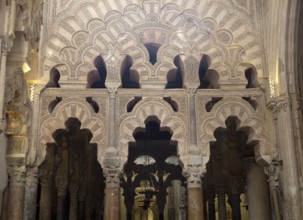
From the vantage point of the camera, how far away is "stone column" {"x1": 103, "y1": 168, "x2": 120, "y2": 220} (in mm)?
9445

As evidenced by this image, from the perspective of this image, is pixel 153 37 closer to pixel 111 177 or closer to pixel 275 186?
pixel 111 177

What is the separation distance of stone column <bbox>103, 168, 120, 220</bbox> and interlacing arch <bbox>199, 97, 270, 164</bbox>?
191 centimetres

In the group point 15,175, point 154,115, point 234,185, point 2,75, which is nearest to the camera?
point 2,75

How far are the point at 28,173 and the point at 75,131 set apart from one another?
352cm

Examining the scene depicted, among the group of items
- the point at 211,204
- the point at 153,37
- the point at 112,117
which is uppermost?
the point at 153,37

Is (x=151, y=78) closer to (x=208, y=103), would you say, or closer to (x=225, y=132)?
(x=208, y=103)

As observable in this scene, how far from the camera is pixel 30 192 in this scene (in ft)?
31.1

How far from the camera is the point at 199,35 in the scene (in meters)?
10.5

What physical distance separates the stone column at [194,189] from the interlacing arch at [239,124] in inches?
14.8

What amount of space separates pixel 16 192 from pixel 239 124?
4841 millimetres

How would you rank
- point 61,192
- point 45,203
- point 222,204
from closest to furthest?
1. point 45,203
2. point 61,192
3. point 222,204

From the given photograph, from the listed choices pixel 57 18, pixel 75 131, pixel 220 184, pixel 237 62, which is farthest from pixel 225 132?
pixel 57 18

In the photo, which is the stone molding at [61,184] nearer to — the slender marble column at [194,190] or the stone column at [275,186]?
the slender marble column at [194,190]

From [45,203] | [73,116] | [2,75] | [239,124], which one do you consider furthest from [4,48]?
[239,124]
